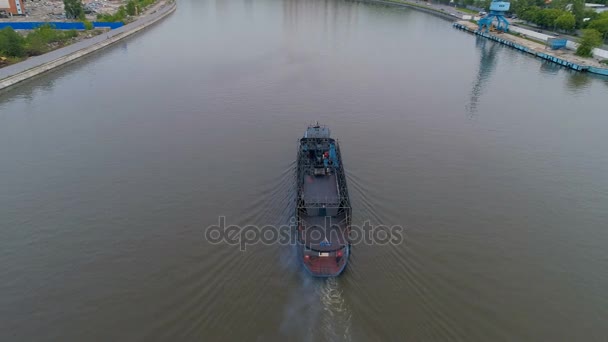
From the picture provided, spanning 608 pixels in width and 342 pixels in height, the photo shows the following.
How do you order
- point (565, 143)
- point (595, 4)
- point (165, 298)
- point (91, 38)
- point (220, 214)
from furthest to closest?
1. point (595, 4)
2. point (91, 38)
3. point (565, 143)
4. point (220, 214)
5. point (165, 298)

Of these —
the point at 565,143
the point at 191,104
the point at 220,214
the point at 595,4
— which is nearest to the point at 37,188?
the point at 220,214

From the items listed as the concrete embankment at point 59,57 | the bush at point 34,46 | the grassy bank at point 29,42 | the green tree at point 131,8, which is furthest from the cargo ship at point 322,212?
the green tree at point 131,8

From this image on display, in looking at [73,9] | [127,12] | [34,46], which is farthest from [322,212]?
[127,12]

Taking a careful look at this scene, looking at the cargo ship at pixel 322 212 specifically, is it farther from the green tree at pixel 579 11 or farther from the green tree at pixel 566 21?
the green tree at pixel 579 11

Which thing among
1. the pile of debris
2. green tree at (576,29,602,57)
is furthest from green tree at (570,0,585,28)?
the pile of debris

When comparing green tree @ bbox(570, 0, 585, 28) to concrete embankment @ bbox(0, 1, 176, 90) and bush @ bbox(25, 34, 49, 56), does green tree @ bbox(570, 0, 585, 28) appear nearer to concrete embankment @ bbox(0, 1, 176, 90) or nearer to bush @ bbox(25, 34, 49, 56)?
concrete embankment @ bbox(0, 1, 176, 90)

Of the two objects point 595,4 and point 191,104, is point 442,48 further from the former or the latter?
point 595,4
